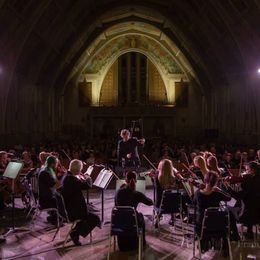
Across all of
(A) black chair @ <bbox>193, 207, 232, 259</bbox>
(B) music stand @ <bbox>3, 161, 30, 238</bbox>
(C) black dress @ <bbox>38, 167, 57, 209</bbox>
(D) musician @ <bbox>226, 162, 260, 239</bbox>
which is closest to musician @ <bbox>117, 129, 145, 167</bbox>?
(B) music stand @ <bbox>3, 161, 30, 238</bbox>

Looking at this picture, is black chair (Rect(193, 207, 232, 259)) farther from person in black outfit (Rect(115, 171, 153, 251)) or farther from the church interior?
person in black outfit (Rect(115, 171, 153, 251))

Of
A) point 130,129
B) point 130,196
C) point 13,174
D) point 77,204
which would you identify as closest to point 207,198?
point 130,196

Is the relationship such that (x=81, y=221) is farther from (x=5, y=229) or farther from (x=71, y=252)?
(x=5, y=229)

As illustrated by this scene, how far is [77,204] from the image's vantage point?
26.5ft

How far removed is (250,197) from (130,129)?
20936 mm

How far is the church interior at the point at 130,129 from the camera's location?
790cm

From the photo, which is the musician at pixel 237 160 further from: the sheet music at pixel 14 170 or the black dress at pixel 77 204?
the sheet music at pixel 14 170

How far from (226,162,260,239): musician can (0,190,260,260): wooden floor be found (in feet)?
1.77

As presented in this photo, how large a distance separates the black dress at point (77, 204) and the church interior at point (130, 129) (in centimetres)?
2

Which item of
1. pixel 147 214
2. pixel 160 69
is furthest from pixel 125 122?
pixel 147 214

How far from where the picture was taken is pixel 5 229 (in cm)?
921

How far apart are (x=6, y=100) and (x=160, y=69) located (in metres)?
16.1

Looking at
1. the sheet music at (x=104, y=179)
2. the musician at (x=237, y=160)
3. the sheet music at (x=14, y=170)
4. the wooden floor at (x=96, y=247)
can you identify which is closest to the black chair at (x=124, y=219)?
the wooden floor at (x=96, y=247)

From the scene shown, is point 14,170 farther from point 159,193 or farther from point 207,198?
point 207,198
